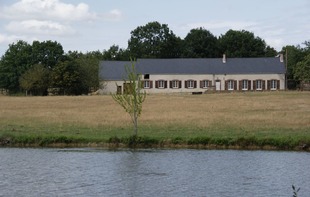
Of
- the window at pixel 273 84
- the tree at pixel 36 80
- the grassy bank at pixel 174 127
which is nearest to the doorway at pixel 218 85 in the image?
the window at pixel 273 84

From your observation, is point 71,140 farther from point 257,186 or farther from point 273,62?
point 273,62

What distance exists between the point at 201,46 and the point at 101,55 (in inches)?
1023

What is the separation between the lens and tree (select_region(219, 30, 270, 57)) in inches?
4685

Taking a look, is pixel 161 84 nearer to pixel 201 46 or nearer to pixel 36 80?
pixel 36 80

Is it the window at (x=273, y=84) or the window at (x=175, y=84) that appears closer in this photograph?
the window at (x=273, y=84)

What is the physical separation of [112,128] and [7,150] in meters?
9.42

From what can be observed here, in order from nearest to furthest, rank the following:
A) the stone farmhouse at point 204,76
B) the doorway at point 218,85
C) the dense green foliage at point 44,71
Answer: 1. the dense green foliage at point 44,71
2. the stone farmhouse at point 204,76
3. the doorway at point 218,85

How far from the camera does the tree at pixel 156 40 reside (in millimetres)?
121938

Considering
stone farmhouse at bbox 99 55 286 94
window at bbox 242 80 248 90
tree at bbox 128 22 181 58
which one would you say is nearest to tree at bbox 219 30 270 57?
tree at bbox 128 22 181 58

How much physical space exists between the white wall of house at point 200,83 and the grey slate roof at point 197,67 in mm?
738

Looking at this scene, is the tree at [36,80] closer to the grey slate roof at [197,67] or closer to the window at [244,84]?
the grey slate roof at [197,67]

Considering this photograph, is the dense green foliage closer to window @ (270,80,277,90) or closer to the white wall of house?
the white wall of house

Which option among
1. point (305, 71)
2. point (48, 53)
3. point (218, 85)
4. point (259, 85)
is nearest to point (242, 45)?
point (259, 85)

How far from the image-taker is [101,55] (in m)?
138
